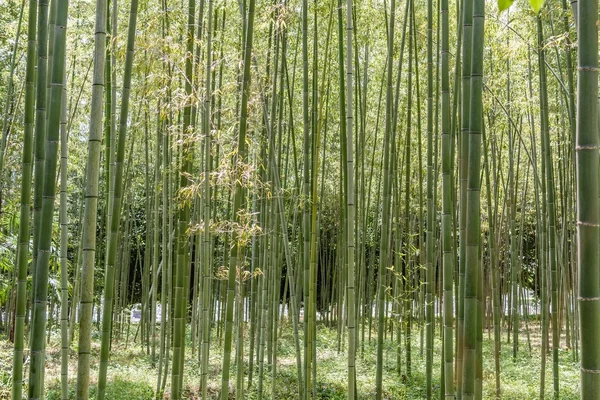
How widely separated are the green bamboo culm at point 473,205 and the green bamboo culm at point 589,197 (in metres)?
0.56

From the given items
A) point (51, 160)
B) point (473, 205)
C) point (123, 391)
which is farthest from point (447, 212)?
point (123, 391)

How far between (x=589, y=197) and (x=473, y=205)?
64 centimetres

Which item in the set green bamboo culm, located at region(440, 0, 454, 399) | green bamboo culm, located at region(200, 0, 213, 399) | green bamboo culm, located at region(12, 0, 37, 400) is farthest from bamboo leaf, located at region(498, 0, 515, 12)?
green bamboo culm, located at region(200, 0, 213, 399)

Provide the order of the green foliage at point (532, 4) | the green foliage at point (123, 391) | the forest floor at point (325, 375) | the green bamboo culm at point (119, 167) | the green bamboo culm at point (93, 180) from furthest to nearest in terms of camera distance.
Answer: the forest floor at point (325, 375) < the green foliage at point (123, 391) < the green bamboo culm at point (119, 167) < the green bamboo culm at point (93, 180) < the green foliage at point (532, 4)

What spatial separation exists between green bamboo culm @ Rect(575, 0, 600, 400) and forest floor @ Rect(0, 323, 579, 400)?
13.9 feet

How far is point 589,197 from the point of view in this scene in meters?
1.52

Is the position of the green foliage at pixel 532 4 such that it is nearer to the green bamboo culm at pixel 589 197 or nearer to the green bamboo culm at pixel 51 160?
the green bamboo culm at pixel 589 197

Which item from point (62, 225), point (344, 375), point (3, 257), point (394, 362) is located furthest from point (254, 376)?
point (62, 225)

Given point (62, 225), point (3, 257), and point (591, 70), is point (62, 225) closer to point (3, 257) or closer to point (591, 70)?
point (591, 70)

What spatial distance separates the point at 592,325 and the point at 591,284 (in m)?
0.10

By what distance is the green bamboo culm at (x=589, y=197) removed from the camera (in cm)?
152

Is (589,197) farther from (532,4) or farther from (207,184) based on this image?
(207,184)

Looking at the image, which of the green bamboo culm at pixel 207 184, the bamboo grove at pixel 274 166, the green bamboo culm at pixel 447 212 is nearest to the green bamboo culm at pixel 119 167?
the bamboo grove at pixel 274 166

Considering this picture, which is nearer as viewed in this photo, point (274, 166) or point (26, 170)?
point (26, 170)
